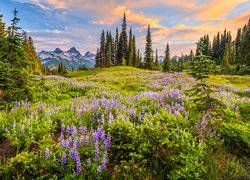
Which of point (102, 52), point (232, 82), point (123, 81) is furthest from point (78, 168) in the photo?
point (102, 52)

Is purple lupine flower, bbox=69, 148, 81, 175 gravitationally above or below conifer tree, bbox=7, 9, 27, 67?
below

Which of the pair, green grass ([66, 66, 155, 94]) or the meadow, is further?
green grass ([66, 66, 155, 94])

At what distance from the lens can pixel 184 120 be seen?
5211mm


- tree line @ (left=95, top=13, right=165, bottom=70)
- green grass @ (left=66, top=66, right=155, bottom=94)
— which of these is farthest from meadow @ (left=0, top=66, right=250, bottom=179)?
tree line @ (left=95, top=13, right=165, bottom=70)

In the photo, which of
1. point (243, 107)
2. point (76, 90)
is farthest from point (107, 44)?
point (243, 107)

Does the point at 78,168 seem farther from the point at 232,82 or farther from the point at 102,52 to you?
the point at 102,52

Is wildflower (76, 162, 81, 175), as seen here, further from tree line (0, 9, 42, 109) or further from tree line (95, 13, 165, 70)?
tree line (95, 13, 165, 70)

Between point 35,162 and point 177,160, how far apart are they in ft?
8.01

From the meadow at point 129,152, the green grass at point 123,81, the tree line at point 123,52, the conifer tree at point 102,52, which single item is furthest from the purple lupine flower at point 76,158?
the conifer tree at point 102,52

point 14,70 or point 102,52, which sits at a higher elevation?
point 102,52

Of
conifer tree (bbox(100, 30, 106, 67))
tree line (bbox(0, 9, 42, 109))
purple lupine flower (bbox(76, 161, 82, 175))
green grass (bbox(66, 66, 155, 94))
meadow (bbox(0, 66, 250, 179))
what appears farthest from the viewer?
conifer tree (bbox(100, 30, 106, 67))

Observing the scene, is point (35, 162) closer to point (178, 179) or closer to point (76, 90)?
point (178, 179)

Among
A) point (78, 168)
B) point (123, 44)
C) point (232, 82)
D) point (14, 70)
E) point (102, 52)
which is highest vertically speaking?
point (123, 44)

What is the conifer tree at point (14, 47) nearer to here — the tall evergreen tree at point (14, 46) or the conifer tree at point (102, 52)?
the tall evergreen tree at point (14, 46)
